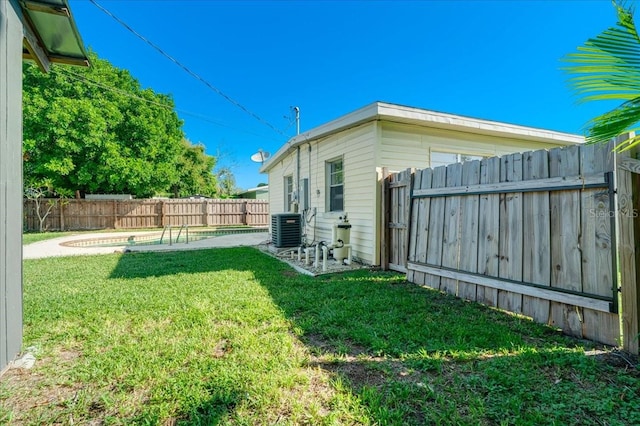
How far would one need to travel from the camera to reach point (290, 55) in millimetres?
13703

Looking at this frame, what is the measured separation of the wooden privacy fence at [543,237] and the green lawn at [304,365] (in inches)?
10.3

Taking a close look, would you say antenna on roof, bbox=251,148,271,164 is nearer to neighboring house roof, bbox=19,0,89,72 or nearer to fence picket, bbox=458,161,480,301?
neighboring house roof, bbox=19,0,89,72

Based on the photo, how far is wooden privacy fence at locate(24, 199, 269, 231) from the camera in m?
15.5

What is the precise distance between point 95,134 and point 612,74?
740 inches

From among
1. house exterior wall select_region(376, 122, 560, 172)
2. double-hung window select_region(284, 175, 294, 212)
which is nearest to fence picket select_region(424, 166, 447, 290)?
house exterior wall select_region(376, 122, 560, 172)

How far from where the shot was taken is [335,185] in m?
7.16

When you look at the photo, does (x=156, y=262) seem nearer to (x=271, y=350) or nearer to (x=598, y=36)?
(x=271, y=350)

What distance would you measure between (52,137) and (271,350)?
57.8ft

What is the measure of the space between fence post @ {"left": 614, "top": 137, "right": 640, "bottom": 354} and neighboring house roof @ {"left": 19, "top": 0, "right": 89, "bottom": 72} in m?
4.70

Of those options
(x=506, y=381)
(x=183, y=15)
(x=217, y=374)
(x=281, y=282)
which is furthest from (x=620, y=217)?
(x=183, y=15)

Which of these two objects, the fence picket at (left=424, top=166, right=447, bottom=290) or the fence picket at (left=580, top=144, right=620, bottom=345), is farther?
the fence picket at (left=424, top=166, right=447, bottom=290)

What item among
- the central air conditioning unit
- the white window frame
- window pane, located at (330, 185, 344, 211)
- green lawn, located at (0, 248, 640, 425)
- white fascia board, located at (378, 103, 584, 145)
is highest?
white fascia board, located at (378, 103, 584, 145)

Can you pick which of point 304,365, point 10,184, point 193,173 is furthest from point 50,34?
point 193,173

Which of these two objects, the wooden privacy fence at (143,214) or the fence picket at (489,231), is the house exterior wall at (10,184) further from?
the wooden privacy fence at (143,214)
